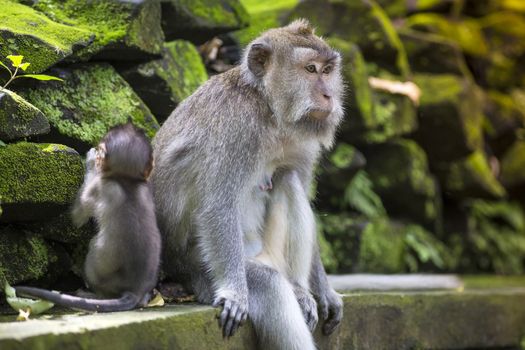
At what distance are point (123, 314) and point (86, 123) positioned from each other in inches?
70.5

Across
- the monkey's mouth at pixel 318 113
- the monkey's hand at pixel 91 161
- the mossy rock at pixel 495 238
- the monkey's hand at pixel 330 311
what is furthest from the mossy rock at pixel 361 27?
the monkey's hand at pixel 91 161

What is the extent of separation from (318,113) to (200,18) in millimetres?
2256

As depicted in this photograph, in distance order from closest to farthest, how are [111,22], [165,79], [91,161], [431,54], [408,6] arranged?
[91,161] < [111,22] < [165,79] < [431,54] < [408,6]

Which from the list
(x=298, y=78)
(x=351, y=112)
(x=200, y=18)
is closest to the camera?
(x=298, y=78)

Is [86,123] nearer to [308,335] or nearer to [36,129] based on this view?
[36,129]

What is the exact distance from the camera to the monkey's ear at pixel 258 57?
5.79 m

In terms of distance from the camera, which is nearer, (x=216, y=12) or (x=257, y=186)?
(x=257, y=186)

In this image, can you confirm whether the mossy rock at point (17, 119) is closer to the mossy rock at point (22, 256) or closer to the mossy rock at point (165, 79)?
the mossy rock at point (22, 256)

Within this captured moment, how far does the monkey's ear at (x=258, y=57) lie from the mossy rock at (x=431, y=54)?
7.11 meters

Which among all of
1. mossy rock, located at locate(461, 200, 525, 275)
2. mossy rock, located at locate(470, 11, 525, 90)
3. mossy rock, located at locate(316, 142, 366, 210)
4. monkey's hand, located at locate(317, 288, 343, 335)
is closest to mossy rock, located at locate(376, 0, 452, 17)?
mossy rock, located at locate(470, 11, 525, 90)

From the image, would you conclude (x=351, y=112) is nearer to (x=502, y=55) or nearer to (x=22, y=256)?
(x=22, y=256)

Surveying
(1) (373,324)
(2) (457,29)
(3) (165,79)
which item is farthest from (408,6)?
(1) (373,324)

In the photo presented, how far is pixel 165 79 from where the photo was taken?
6918mm

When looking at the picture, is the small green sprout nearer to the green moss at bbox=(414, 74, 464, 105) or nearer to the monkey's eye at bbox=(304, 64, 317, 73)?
the monkey's eye at bbox=(304, 64, 317, 73)
